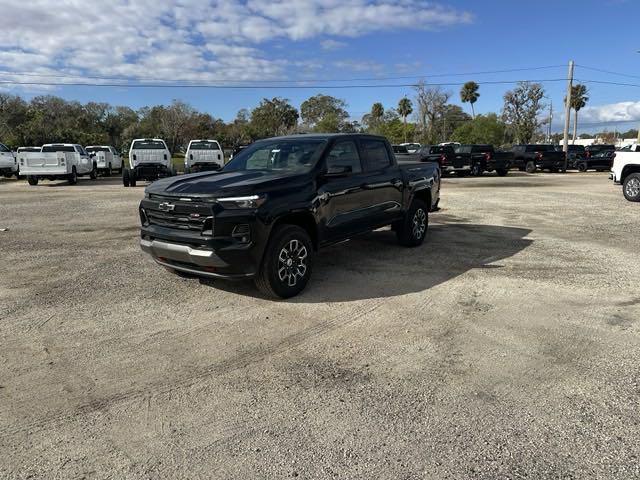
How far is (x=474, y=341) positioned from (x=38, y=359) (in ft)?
12.2

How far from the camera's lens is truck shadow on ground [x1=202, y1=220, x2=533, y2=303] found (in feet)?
19.9

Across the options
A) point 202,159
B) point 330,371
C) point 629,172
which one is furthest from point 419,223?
point 202,159

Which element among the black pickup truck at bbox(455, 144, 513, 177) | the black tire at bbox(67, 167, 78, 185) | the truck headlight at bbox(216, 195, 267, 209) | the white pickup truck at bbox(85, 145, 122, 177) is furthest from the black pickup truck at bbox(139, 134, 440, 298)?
the white pickup truck at bbox(85, 145, 122, 177)

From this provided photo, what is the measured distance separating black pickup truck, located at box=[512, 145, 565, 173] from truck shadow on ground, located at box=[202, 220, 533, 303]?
2434 centimetres

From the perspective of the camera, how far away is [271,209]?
5273 mm

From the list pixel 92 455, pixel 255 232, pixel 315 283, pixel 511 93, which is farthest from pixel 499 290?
pixel 511 93

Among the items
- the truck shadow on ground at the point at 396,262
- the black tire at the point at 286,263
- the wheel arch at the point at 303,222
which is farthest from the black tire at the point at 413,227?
the black tire at the point at 286,263

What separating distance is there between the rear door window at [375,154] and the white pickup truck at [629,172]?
10.6 m

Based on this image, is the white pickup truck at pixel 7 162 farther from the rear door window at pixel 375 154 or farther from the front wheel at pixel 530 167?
the front wheel at pixel 530 167

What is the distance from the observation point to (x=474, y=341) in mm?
4559

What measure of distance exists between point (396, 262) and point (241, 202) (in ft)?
10.0

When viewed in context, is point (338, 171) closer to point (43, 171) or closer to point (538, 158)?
point (43, 171)

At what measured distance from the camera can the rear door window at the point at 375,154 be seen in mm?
7209

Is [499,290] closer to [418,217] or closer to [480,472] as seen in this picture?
[418,217]
